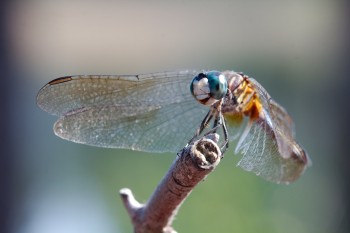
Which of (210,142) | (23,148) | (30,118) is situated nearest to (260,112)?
(210,142)

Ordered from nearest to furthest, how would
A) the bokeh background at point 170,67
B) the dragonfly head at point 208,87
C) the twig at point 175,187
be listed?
the twig at point 175,187, the dragonfly head at point 208,87, the bokeh background at point 170,67

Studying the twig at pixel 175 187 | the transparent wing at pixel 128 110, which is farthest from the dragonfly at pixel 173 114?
the twig at pixel 175 187

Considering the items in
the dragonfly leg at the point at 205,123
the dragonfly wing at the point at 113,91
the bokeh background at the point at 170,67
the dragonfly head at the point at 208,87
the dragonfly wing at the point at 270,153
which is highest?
the dragonfly head at the point at 208,87

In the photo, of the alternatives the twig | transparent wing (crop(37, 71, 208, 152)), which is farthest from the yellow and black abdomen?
the twig

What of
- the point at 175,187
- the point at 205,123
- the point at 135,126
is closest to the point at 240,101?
the point at 205,123

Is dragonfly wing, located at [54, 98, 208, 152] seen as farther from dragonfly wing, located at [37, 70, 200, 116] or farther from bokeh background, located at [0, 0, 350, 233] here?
bokeh background, located at [0, 0, 350, 233]

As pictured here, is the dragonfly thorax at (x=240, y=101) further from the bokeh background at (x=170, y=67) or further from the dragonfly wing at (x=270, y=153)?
the bokeh background at (x=170, y=67)

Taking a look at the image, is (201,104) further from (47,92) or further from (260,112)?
(47,92)
